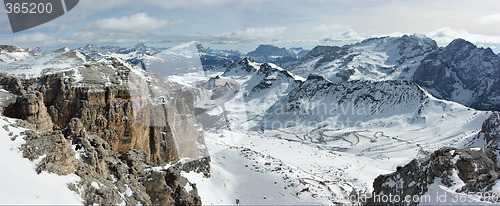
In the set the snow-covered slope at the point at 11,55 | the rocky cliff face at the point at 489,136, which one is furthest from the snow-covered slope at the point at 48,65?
the rocky cliff face at the point at 489,136

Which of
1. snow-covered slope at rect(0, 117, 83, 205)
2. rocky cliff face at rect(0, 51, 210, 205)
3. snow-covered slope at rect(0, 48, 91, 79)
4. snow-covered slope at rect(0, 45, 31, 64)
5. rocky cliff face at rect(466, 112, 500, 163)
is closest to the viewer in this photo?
snow-covered slope at rect(0, 117, 83, 205)

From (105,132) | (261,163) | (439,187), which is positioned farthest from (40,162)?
(261,163)

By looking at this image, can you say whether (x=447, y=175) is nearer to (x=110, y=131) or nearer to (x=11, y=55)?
(x=110, y=131)

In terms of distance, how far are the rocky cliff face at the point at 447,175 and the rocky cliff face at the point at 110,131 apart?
88.4 feet

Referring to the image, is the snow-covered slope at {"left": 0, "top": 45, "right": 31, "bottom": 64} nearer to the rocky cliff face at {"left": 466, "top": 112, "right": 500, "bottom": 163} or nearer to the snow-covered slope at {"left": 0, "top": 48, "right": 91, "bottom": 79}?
the snow-covered slope at {"left": 0, "top": 48, "right": 91, "bottom": 79}

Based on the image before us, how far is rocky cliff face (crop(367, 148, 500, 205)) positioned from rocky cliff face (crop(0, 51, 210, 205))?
26938 mm

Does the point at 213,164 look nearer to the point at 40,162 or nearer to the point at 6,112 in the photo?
the point at 6,112

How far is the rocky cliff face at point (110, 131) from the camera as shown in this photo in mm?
37656

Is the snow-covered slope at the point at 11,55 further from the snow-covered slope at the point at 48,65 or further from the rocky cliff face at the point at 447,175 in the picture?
the rocky cliff face at the point at 447,175

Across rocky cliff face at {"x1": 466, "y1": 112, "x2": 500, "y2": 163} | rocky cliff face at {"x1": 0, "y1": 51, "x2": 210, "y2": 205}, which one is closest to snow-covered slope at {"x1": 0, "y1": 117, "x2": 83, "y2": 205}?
rocky cliff face at {"x1": 0, "y1": 51, "x2": 210, "y2": 205}

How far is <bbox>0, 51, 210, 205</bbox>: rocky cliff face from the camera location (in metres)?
37.7

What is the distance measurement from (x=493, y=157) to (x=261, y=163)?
5811 cm

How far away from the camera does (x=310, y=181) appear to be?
3524 inches

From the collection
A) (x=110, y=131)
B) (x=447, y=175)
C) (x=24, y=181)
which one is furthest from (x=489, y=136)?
(x=24, y=181)
